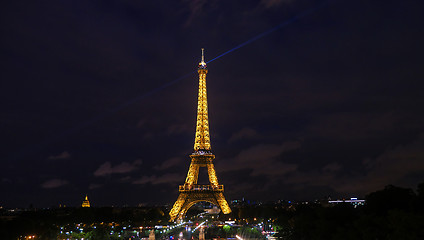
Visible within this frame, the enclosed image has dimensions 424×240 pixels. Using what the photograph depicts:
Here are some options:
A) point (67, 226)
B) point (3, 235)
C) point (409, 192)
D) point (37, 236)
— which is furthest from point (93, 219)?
point (409, 192)

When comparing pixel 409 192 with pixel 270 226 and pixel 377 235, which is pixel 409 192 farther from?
pixel 270 226

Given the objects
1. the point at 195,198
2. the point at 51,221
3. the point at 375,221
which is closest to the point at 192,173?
the point at 195,198

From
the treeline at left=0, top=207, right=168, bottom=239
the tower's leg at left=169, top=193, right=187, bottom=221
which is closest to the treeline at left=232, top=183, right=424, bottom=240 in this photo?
the treeline at left=0, top=207, right=168, bottom=239

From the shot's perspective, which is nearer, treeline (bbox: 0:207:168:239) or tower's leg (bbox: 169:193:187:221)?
treeline (bbox: 0:207:168:239)

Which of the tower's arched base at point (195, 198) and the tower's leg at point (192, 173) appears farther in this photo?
the tower's leg at point (192, 173)

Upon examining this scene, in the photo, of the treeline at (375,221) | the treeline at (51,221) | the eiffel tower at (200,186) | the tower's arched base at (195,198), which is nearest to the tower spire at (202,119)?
the eiffel tower at (200,186)

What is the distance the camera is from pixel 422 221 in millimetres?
21750

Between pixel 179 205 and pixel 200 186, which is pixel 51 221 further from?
pixel 200 186

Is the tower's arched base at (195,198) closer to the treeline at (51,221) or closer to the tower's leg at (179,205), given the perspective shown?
the tower's leg at (179,205)

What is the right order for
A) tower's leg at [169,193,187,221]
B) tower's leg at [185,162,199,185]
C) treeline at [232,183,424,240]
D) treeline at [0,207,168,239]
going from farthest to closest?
1. tower's leg at [185,162,199,185]
2. tower's leg at [169,193,187,221]
3. treeline at [0,207,168,239]
4. treeline at [232,183,424,240]

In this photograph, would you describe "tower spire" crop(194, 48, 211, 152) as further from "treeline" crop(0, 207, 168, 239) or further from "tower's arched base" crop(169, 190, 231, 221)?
"treeline" crop(0, 207, 168, 239)

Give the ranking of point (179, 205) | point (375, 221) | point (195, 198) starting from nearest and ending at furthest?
1. point (375, 221)
2. point (195, 198)
3. point (179, 205)

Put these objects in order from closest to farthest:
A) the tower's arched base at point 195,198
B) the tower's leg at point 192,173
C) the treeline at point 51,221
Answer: the treeline at point 51,221, the tower's arched base at point 195,198, the tower's leg at point 192,173

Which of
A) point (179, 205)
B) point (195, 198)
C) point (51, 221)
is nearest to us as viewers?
point (51, 221)
